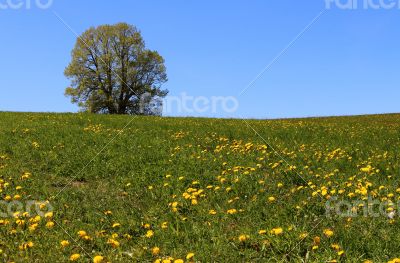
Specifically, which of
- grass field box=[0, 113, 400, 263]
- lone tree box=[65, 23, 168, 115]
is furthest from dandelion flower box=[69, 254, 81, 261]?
lone tree box=[65, 23, 168, 115]

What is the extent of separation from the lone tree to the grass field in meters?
35.7

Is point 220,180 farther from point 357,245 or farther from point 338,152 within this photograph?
point 338,152

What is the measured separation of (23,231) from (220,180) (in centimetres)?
359

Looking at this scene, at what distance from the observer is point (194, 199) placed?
754 centimetres

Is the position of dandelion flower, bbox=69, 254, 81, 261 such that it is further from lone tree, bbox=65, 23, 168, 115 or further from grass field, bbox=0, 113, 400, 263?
lone tree, bbox=65, 23, 168, 115

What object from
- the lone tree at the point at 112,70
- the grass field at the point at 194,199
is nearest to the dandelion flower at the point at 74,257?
the grass field at the point at 194,199

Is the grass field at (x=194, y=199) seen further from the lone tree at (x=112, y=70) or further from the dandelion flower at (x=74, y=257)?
the lone tree at (x=112, y=70)

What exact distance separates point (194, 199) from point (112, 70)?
42375 mm

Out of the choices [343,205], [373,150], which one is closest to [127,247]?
[343,205]

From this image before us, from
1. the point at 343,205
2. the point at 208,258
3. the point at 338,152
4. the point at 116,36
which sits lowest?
the point at 208,258

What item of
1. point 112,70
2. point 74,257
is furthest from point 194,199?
point 112,70

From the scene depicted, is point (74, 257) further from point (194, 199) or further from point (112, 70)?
point (112, 70)

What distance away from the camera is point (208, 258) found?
5.44 meters

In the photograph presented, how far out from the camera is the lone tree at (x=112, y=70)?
Answer: 1905 inches
